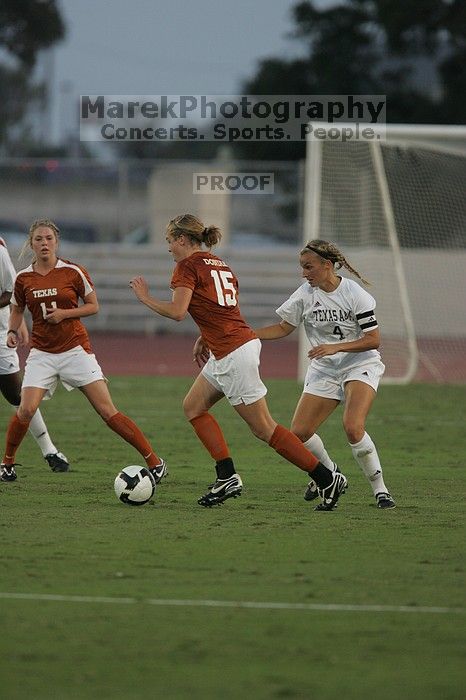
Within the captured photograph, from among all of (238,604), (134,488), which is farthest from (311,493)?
(238,604)

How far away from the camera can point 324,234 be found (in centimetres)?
2008

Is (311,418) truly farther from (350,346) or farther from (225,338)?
(225,338)

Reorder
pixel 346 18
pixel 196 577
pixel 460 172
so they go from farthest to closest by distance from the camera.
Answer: pixel 346 18, pixel 460 172, pixel 196 577

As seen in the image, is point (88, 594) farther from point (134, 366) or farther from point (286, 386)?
point (134, 366)

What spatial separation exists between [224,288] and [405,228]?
15.5 metres

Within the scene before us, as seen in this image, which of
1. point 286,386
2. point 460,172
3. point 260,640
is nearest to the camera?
point 260,640

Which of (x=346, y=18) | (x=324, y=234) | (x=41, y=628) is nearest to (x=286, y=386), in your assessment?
(x=324, y=234)

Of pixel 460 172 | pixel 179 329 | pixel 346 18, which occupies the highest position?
pixel 346 18

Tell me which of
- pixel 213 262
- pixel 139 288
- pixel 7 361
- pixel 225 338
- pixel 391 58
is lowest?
pixel 7 361

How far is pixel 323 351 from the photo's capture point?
28.2 feet

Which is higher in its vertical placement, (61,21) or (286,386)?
(61,21)

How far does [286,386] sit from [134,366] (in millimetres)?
3993

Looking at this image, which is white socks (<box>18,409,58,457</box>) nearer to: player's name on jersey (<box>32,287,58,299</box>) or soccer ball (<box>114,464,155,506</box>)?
player's name on jersey (<box>32,287,58,299</box>)

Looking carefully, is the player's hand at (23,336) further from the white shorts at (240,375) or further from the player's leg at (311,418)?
the player's leg at (311,418)
